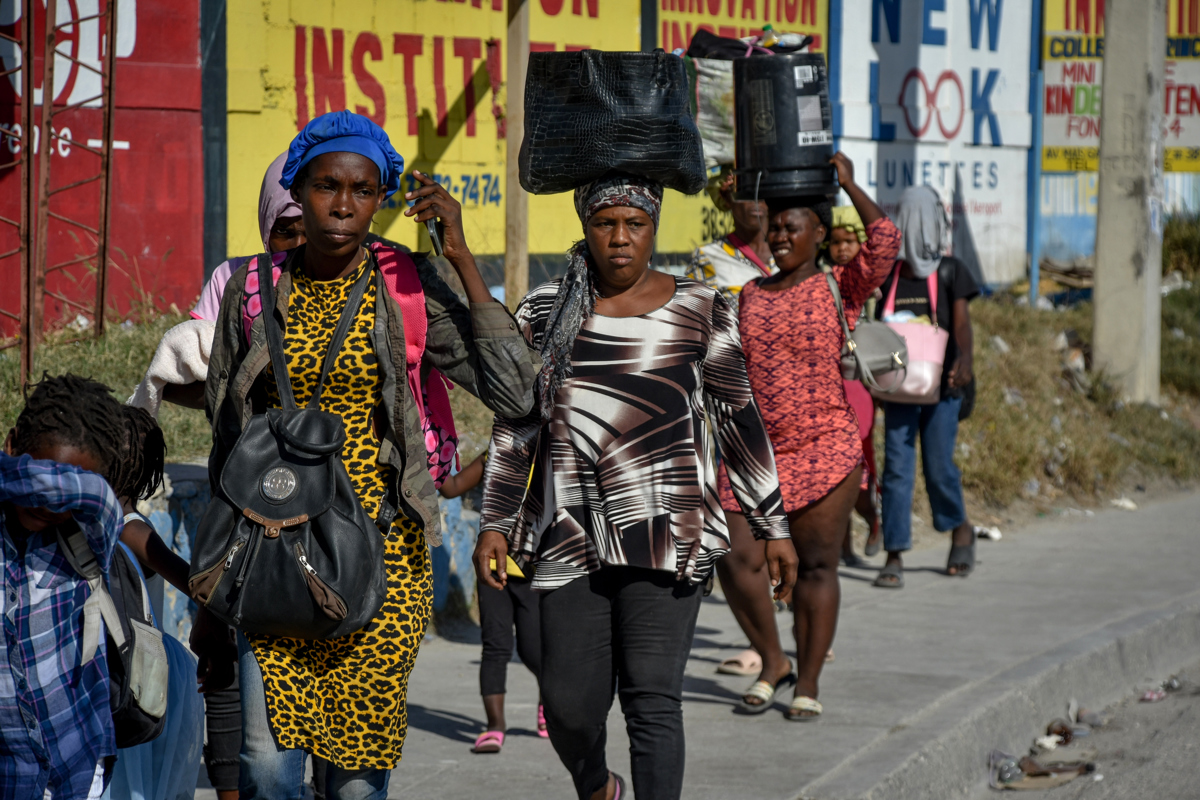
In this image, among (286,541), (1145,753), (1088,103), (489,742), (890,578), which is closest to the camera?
(286,541)

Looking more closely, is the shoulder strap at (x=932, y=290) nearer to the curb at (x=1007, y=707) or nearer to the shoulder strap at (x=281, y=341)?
the curb at (x=1007, y=707)

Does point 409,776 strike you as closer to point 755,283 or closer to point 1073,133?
point 755,283

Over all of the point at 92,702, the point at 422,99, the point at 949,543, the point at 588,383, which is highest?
the point at 422,99

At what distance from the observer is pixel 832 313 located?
18.2ft

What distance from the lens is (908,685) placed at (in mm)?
5887

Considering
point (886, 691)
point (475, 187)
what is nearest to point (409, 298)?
point (886, 691)

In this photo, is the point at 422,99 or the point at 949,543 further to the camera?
the point at 422,99

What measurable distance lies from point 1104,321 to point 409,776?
32.0 feet

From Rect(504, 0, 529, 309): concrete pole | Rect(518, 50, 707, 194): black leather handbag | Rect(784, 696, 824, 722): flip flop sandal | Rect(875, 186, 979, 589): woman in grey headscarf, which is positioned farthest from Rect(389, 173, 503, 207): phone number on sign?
Rect(518, 50, 707, 194): black leather handbag

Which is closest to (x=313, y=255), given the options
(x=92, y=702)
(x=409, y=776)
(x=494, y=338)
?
(x=494, y=338)

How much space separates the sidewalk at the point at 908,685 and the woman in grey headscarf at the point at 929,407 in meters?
0.29

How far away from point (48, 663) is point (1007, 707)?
3.82m

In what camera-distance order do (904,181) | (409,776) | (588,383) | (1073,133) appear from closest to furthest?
1. (588,383)
2. (409,776)
3. (1073,133)
4. (904,181)

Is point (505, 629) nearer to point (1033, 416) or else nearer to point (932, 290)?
point (932, 290)
